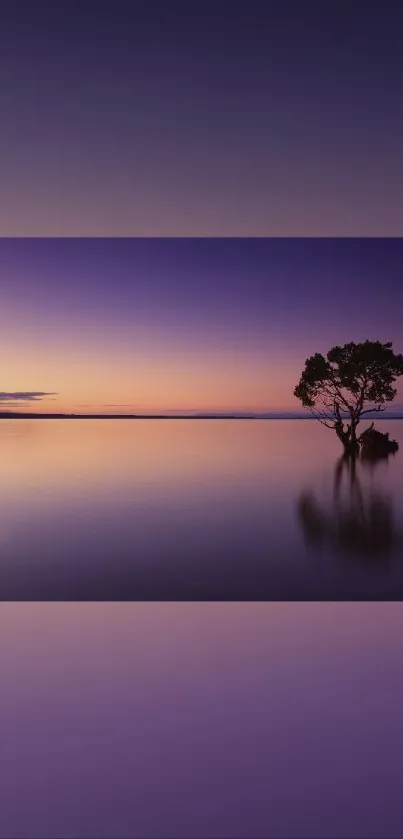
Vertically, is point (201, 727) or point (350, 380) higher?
point (350, 380)

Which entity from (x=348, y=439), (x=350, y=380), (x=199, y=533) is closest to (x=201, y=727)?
(x=199, y=533)

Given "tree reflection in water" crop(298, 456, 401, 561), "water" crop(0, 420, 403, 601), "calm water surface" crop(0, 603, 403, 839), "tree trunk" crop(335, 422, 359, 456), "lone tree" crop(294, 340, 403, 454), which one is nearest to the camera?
"calm water surface" crop(0, 603, 403, 839)

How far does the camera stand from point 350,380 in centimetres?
1528

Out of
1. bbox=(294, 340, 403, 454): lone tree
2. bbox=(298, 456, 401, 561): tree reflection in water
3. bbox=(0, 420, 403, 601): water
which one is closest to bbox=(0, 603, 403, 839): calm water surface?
bbox=(0, 420, 403, 601): water

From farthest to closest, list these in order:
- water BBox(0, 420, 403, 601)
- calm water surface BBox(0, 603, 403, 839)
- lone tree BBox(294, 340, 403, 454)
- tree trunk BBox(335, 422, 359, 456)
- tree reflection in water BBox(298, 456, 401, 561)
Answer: tree trunk BBox(335, 422, 359, 456)
lone tree BBox(294, 340, 403, 454)
tree reflection in water BBox(298, 456, 401, 561)
water BBox(0, 420, 403, 601)
calm water surface BBox(0, 603, 403, 839)

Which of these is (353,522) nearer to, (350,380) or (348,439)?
(350,380)

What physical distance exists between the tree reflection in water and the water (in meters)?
0.02

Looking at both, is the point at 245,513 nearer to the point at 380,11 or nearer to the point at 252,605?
the point at 252,605

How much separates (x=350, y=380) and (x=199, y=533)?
30.6ft

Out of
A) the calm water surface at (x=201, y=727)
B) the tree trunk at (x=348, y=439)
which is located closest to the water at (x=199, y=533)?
the calm water surface at (x=201, y=727)

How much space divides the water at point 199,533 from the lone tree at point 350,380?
6.56ft

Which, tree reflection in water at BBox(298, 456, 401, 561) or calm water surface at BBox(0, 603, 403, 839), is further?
tree reflection in water at BBox(298, 456, 401, 561)

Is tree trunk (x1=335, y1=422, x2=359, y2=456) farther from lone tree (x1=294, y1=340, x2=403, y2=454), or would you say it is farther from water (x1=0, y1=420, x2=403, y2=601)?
water (x1=0, y1=420, x2=403, y2=601)

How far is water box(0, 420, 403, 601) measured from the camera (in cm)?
510
